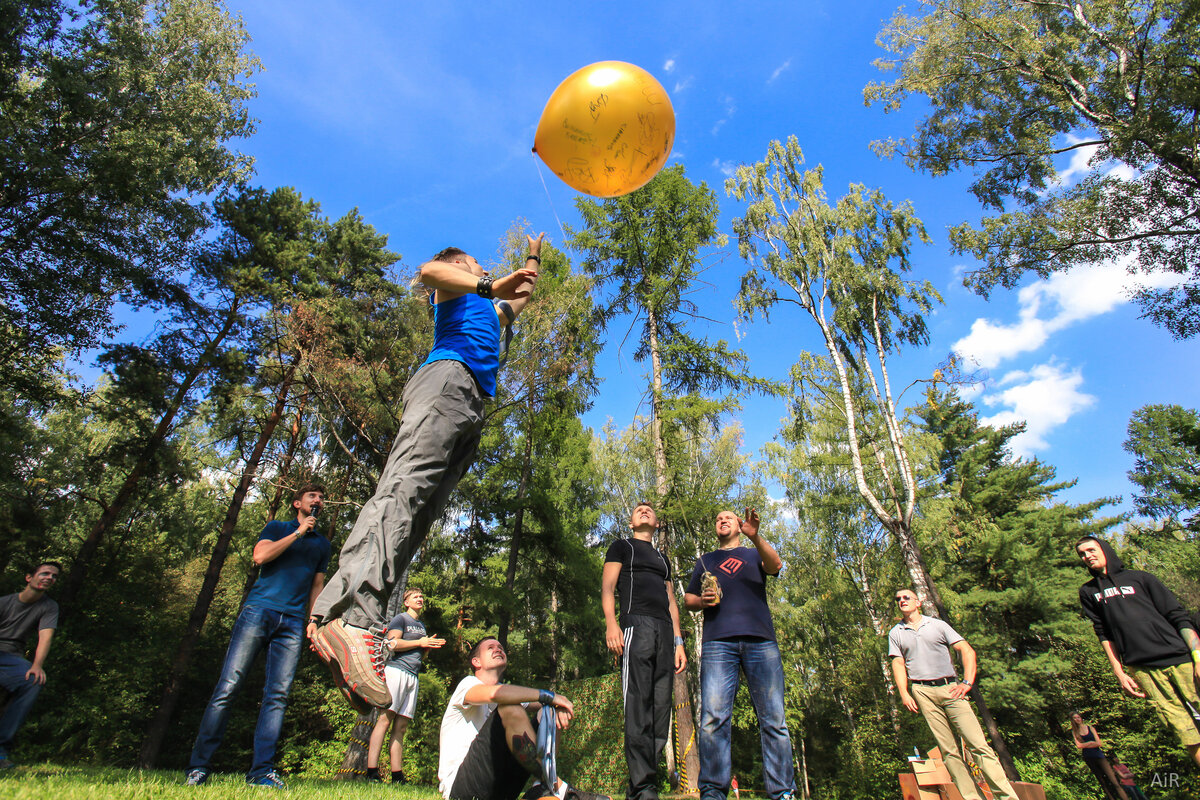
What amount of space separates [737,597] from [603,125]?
9.89 ft

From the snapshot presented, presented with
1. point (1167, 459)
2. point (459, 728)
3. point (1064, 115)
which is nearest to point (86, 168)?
point (459, 728)

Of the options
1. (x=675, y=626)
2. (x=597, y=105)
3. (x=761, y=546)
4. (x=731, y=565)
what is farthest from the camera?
(x=675, y=626)

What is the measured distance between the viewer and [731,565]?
3500 millimetres

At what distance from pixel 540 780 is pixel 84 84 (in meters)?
12.4

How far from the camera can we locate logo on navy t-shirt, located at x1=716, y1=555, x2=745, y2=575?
3.46 meters

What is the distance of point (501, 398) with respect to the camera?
40.7 feet

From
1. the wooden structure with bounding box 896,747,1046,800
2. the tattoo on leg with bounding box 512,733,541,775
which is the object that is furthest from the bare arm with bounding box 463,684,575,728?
the wooden structure with bounding box 896,747,1046,800

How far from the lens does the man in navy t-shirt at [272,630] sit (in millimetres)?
2742

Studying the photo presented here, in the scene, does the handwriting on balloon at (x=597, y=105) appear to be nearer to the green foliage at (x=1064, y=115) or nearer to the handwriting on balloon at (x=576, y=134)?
the handwriting on balloon at (x=576, y=134)

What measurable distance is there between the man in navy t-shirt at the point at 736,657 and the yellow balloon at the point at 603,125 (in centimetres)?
228

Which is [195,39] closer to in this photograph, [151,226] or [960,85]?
[151,226]

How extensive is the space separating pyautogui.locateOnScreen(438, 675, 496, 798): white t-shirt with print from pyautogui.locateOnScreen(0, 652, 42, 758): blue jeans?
304cm

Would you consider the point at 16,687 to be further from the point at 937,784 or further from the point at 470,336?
the point at 937,784

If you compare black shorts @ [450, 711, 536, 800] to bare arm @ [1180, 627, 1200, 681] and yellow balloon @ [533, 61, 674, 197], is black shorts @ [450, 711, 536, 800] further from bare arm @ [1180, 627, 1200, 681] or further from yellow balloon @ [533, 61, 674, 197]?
bare arm @ [1180, 627, 1200, 681]
